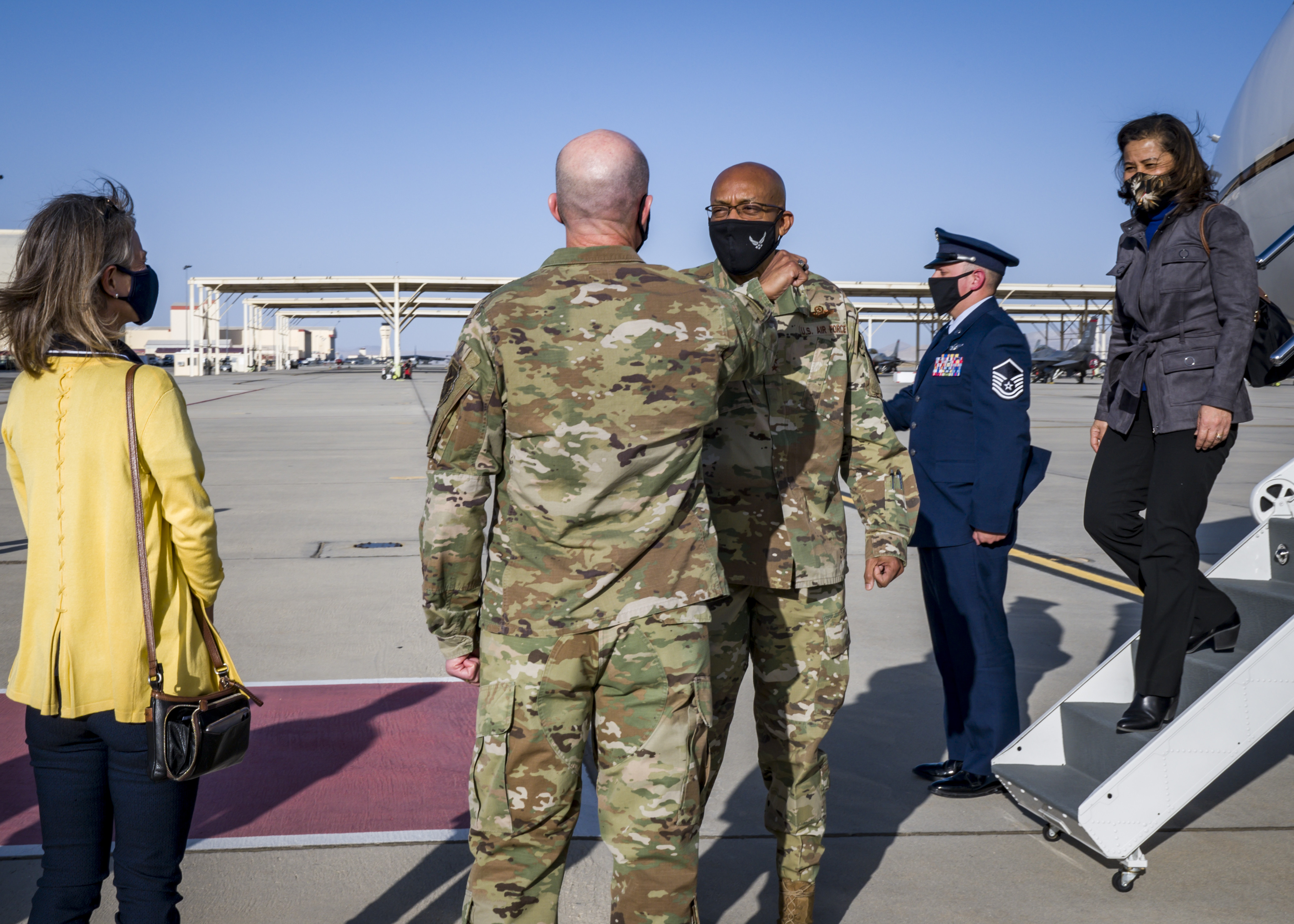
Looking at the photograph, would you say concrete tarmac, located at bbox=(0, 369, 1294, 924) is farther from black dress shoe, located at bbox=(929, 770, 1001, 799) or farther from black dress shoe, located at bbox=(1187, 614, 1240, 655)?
black dress shoe, located at bbox=(1187, 614, 1240, 655)

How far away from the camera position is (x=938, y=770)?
3.91 meters

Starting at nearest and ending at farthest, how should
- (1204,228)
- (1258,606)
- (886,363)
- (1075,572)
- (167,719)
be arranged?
(167,719)
(1204,228)
(1258,606)
(1075,572)
(886,363)

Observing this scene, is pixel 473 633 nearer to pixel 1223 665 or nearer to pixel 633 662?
pixel 633 662

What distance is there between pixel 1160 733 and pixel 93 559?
2.76m

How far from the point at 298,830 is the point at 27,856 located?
76cm

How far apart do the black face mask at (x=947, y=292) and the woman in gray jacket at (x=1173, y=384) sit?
1.87ft

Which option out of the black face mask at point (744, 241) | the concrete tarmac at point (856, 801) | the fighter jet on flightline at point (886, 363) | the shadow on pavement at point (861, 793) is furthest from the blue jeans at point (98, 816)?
the fighter jet on flightline at point (886, 363)

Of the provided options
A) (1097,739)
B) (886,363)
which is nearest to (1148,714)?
(1097,739)

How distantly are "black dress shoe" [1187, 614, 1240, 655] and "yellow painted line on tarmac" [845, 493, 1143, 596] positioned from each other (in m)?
3.62

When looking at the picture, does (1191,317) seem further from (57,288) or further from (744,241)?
(57,288)

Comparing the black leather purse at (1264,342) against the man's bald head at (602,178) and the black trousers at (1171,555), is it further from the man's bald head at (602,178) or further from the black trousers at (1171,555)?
Answer: the man's bald head at (602,178)

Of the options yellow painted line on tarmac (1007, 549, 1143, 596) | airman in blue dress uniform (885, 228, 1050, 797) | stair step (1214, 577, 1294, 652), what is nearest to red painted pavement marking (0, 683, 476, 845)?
airman in blue dress uniform (885, 228, 1050, 797)

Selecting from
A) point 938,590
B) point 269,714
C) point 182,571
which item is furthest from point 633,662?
point 269,714

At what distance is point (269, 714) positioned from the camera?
4500 mm
